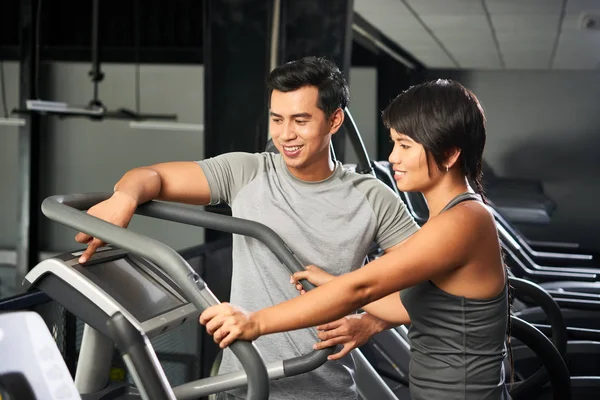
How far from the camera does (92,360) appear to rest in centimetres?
166

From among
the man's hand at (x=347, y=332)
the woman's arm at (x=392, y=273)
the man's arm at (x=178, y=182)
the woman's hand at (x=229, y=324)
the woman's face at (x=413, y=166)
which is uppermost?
the woman's face at (x=413, y=166)

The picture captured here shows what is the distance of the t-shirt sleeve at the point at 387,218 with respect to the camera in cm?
183

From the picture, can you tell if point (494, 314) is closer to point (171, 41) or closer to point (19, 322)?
point (19, 322)

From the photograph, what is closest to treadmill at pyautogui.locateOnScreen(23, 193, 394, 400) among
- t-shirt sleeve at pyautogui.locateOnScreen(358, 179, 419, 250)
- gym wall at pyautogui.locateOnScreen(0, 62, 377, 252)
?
t-shirt sleeve at pyautogui.locateOnScreen(358, 179, 419, 250)

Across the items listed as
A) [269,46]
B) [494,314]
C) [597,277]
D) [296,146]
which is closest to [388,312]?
[494,314]

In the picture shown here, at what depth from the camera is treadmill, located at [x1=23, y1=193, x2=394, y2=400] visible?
1.36 m

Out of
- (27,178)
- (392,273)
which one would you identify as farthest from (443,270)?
(27,178)

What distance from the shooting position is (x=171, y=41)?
10.4 meters

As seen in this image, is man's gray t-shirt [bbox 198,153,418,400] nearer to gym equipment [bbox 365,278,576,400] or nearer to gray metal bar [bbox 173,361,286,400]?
gray metal bar [bbox 173,361,286,400]

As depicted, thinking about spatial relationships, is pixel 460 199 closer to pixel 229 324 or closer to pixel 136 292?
pixel 229 324

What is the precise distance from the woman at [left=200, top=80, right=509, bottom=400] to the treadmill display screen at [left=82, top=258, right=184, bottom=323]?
0.79 feet

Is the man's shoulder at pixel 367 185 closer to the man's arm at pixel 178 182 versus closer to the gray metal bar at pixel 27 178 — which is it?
the man's arm at pixel 178 182

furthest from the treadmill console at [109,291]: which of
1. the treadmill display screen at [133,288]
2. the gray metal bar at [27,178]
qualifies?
the gray metal bar at [27,178]

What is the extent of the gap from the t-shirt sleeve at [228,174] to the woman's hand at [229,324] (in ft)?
1.62
